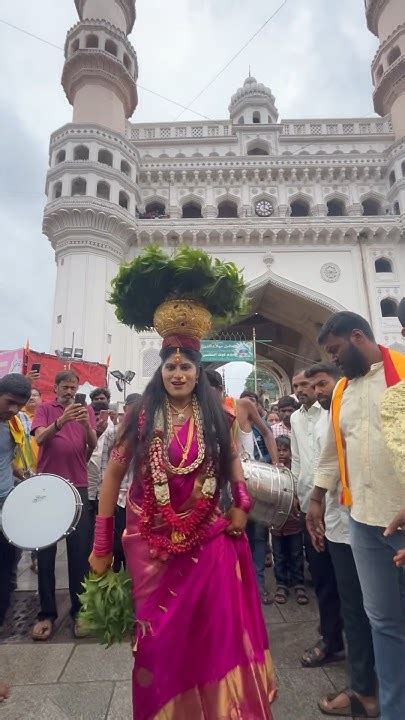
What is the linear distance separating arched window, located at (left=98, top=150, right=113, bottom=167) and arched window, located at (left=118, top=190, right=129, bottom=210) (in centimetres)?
135

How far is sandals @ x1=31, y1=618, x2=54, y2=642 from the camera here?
2.87 metres

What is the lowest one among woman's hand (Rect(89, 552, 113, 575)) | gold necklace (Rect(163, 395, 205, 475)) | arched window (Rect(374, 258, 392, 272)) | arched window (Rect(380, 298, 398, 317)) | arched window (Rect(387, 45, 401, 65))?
woman's hand (Rect(89, 552, 113, 575))

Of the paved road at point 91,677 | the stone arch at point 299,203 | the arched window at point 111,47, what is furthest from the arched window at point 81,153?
the paved road at point 91,677

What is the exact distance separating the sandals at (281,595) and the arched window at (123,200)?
17.5m

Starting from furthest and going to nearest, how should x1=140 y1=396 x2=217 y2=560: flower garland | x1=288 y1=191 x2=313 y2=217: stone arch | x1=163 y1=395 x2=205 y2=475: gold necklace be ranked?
x1=288 y1=191 x2=313 y2=217: stone arch
x1=163 y1=395 x2=205 y2=475: gold necklace
x1=140 y1=396 x2=217 y2=560: flower garland

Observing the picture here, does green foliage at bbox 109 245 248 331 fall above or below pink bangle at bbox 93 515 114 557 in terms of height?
above

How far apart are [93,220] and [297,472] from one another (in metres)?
15.7

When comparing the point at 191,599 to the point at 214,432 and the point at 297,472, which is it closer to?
the point at 214,432

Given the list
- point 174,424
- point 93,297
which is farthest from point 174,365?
A: point 93,297

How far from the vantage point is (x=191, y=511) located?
1.74 metres

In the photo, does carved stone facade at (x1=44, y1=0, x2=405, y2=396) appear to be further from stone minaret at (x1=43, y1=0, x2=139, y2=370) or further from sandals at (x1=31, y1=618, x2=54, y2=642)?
sandals at (x1=31, y1=618, x2=54, y2=642)

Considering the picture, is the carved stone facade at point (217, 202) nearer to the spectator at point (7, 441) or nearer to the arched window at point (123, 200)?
the arched window at point (123, 200)

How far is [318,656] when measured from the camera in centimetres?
250

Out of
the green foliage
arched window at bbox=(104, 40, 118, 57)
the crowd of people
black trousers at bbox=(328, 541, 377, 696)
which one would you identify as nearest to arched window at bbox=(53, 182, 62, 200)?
arched window at bbox=(104, 40, 118, 57)
